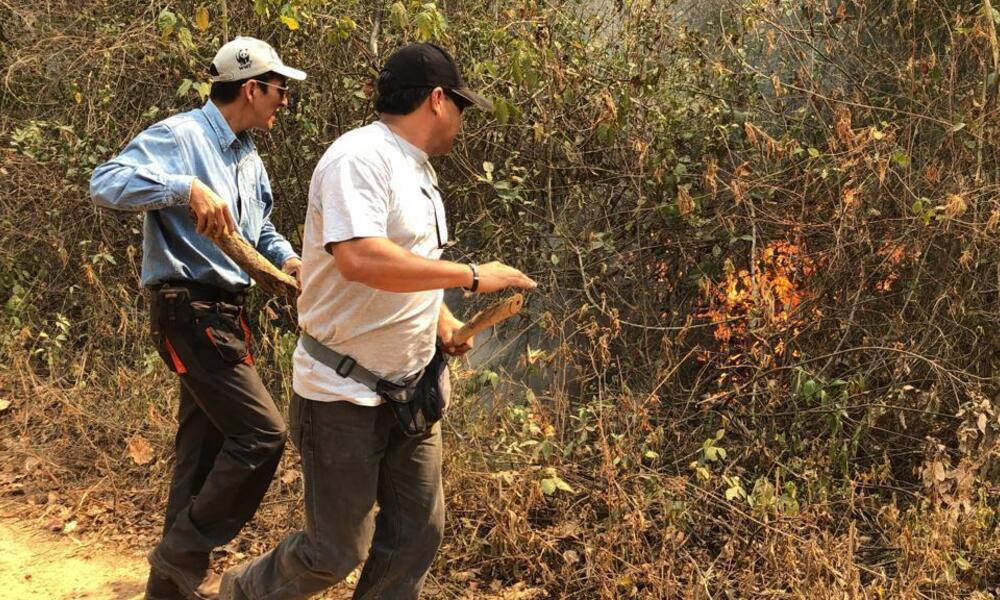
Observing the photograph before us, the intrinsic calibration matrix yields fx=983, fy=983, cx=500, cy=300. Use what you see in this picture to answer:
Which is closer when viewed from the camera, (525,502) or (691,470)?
(525,502)

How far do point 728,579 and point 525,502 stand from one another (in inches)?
35.6

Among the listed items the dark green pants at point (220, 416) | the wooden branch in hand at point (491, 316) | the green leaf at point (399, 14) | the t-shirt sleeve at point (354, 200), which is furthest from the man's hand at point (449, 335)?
the green leaf at point (399, 14)

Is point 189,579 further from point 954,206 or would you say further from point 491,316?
point 954,206

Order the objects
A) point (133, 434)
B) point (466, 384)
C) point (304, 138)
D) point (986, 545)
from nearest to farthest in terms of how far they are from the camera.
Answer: point (986, 545) < point (466, 384) < point (133, 434) < point (304, 138)

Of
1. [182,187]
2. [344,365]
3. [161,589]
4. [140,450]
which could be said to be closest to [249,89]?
[182,187]

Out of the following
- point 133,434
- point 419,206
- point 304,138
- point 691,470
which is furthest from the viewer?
point 304,138

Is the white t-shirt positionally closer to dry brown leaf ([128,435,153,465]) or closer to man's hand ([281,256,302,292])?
man's hand ([281,256,302,292])

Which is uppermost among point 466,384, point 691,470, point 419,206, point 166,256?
point 419,206

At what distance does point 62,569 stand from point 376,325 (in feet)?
8.51

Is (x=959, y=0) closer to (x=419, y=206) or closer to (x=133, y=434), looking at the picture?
(x=419, y=206)

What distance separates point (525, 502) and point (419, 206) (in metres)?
1.83

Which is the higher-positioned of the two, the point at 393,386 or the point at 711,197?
the point at 393,386

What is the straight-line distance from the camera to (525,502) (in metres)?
4.27

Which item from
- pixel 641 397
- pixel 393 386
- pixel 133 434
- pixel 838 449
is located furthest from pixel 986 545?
pixel 133 434
